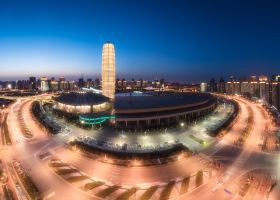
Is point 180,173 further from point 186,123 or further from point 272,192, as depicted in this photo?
point 186,123

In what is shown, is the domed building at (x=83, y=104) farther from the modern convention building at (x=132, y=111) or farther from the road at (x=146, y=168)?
the road at (x=146, y=168)

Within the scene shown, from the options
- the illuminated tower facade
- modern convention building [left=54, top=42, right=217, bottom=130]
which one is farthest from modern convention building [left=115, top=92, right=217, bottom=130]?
the illuminated tower facade

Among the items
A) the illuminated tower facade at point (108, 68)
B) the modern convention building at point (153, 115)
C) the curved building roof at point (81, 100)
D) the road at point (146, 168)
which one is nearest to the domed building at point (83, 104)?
the curved building roof at point (81, 100)

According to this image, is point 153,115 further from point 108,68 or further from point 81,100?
point 108,68

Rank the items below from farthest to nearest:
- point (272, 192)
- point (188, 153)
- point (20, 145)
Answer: point (20, 145)
point (188, 153)
point (272, 192)

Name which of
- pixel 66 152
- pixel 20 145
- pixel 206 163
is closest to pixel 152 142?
pixel 206 163

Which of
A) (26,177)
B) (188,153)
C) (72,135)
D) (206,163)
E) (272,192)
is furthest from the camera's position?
(72,135)

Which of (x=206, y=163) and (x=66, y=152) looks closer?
(x=206, y=163)

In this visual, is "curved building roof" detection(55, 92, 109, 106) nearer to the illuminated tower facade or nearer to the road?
the illuminated tower facade

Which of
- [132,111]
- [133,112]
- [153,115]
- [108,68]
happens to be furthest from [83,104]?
[108,68]
